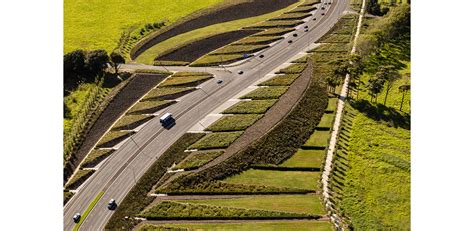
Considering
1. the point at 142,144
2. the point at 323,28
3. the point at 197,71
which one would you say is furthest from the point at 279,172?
the point at 323,28

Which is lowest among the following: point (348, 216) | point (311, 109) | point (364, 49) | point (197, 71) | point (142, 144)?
point (348, 216)

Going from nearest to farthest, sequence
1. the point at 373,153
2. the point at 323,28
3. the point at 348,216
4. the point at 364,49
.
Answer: the point at 348,216
the point at 373,153
the point at 364,49
the point at 323,28

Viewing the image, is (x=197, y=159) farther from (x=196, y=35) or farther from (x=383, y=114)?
(x=196, y=35)

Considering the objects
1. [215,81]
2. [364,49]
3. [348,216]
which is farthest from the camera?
[364,49]

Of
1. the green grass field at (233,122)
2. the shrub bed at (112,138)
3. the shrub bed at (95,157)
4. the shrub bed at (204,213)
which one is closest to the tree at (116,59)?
the shrub bed at (112,138)

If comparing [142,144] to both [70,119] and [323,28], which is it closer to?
[70,119]

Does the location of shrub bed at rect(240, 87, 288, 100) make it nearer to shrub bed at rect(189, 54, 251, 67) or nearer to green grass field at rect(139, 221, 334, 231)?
shrub bed at rect(189, 54, 251, 67)
